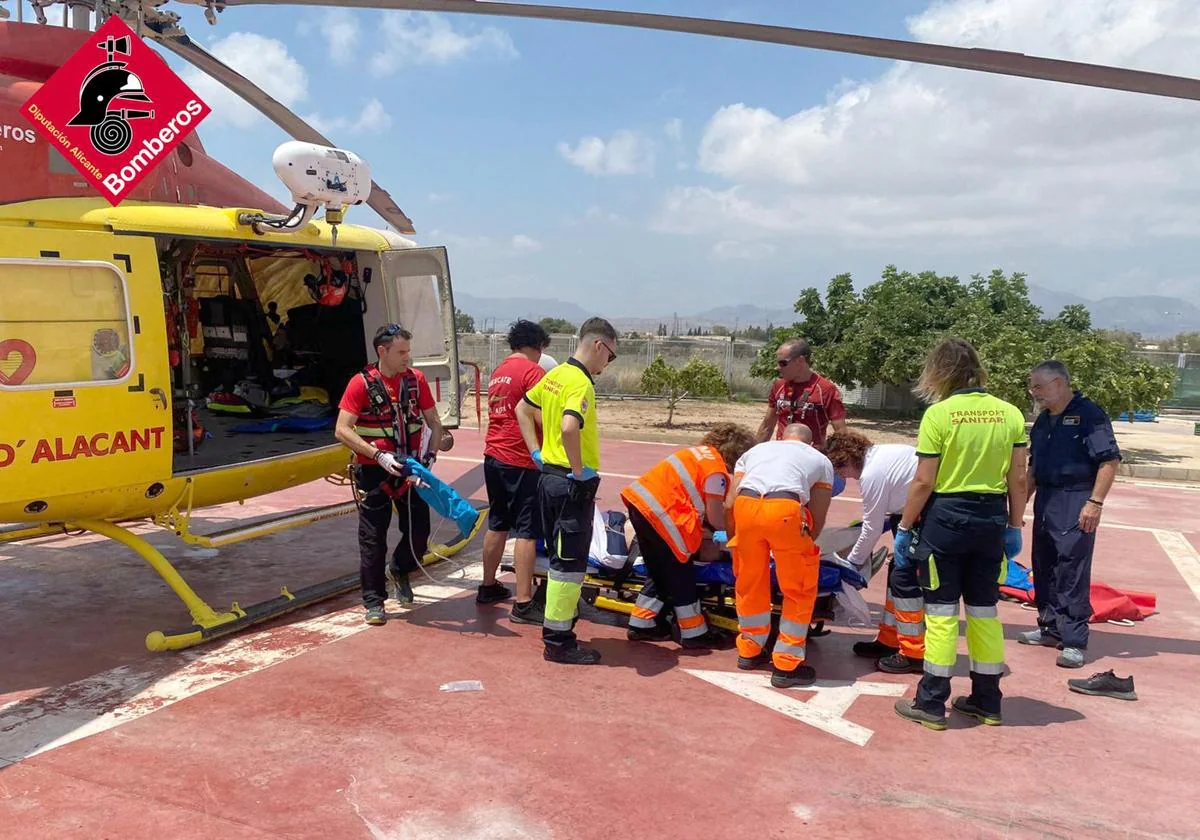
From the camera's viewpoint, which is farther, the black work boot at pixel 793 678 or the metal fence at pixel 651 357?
the metal fence at pixel 651 357

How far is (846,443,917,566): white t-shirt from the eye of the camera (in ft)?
16.1

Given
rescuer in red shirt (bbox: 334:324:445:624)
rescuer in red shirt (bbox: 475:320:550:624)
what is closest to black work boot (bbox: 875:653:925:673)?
rescuer in red shirt (bbox: 475:320:550:624)

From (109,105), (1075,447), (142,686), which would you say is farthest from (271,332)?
(1075,447)

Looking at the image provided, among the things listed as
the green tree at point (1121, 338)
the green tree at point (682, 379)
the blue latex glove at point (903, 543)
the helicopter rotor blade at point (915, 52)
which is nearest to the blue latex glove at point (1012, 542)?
the blue latex glove at point (903, 543)

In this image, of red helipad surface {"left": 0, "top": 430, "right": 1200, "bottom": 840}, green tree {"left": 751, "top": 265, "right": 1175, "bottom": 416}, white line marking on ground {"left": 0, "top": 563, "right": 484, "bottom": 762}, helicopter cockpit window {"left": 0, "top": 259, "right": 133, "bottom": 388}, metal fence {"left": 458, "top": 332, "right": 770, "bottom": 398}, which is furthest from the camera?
metal fence {"left": 458, "top": 332, "right": 770, "bottom": 398}

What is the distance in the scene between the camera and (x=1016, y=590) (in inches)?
252

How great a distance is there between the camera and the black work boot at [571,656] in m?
4.83

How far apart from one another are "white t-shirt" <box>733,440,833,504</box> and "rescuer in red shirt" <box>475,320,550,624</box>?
137 centimetres

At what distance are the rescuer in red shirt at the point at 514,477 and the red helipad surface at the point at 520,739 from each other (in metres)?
0.21

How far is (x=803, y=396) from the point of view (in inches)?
237

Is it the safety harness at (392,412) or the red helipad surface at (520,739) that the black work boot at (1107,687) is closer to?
the red helipad surface at (520,739)

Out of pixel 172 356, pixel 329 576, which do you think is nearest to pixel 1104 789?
pixel 329 576

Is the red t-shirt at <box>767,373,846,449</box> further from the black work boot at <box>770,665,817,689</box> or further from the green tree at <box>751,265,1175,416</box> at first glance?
the green tree at <box>751,265,1175,416</box>

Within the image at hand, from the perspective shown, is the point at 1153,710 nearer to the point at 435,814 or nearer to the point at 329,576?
the point at 435,814
